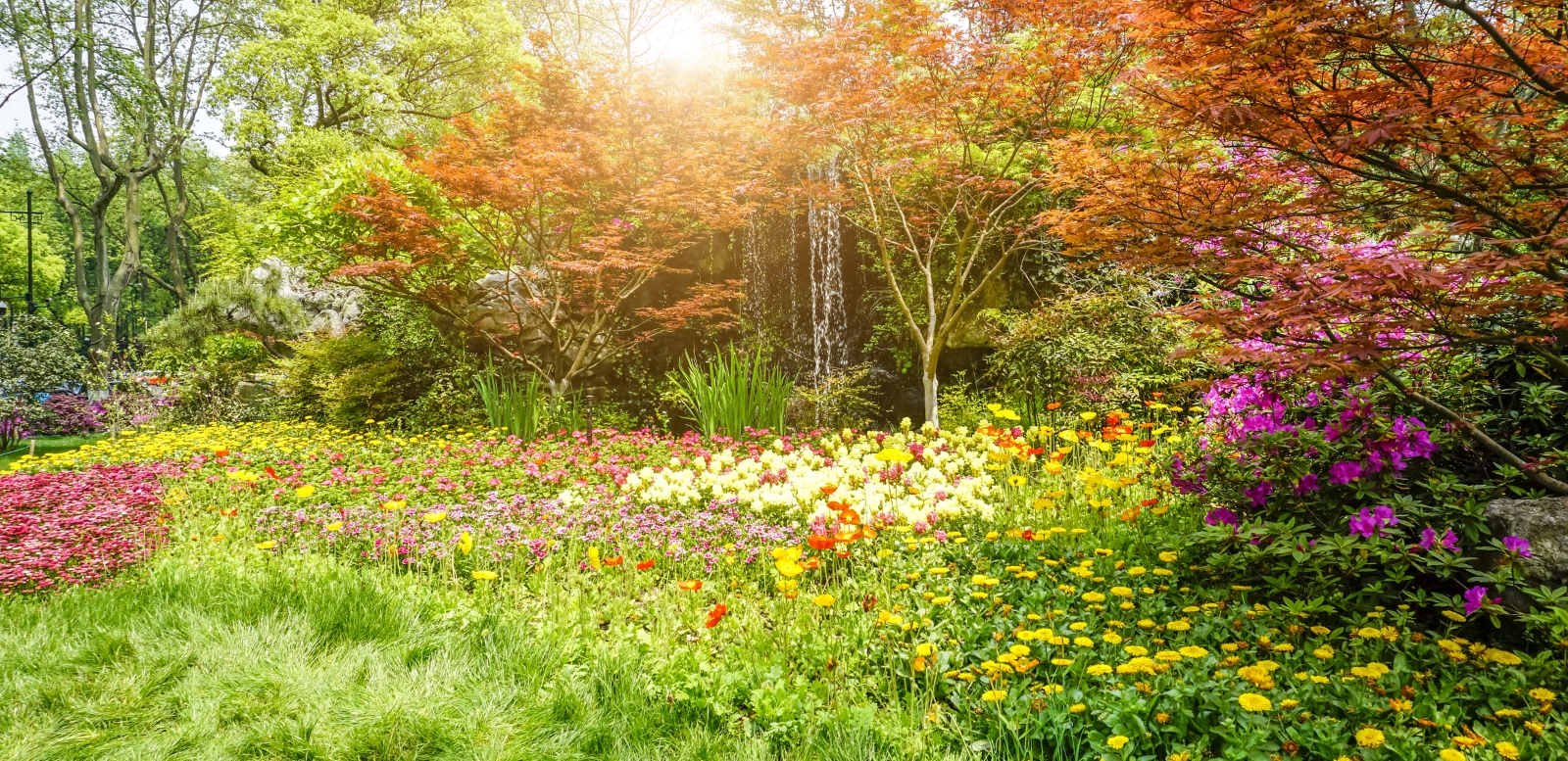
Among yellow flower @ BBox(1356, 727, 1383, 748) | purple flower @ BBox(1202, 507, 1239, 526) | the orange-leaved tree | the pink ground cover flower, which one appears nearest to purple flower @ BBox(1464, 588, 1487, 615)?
purple flower @ BBox(1202, 507, 1239, 526)

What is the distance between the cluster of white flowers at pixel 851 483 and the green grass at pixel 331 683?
1336mm

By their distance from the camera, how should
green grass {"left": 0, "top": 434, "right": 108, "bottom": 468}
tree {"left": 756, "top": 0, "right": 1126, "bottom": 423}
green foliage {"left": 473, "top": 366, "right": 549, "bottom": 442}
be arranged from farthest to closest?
1. green grass {"left": 0, "top": 434, "right": 108, "bottom": 468}
2. green foliage {"left": 473, "top": 366, "right": 549, "bottom": 442}
3. tree {"left": 756, "top": 0, "right": 1126, "bottom": 423}

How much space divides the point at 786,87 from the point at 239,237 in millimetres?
16689

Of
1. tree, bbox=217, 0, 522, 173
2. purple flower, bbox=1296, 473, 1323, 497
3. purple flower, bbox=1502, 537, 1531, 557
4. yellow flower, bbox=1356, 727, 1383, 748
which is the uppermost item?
tree, bbox=217, 0, 522, 173

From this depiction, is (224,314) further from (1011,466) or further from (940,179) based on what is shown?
(1011,466)

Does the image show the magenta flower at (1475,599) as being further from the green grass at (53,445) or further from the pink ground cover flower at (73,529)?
the green grass at (53,445)

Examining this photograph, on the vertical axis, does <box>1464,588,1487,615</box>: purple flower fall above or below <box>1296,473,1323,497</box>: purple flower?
below

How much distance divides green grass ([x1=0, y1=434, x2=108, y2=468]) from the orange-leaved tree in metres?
7.20

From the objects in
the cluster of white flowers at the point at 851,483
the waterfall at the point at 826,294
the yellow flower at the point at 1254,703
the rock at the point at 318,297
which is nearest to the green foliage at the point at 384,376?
the rock at the point at 318,297

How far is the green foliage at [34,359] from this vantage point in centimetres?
1150

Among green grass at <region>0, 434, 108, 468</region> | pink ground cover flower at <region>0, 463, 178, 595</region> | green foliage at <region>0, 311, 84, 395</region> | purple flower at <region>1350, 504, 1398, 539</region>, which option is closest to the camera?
A: purple flower at <region>1350, 504, 1398, 539</region>

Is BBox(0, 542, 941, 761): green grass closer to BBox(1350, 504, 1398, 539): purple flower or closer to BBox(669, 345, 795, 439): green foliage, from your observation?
BBox(1350, 504, 1398, 539): purple flower

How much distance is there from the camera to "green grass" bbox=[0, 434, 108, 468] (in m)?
11.2

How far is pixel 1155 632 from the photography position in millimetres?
2521
